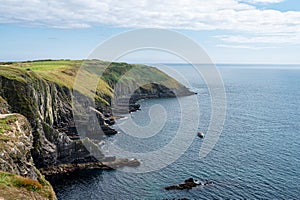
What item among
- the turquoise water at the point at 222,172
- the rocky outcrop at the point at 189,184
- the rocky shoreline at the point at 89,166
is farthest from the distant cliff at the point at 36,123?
the rocky outcrop at the point at 189,184

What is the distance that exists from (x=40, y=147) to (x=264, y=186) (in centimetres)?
5335

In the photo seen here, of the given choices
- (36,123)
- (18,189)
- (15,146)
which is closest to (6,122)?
(15,146)

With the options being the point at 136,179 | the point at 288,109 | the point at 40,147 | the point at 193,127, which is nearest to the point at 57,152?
the point at 40,147

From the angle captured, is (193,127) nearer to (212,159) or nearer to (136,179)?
(212,159)

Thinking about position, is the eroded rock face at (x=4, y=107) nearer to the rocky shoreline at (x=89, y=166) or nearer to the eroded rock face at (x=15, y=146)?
the eroded rock face at (x=15, y=146)

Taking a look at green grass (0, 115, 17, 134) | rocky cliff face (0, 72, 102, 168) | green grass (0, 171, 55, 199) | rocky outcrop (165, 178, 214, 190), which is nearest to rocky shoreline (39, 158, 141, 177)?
rocky cliff face (0, 72, 102, 168)

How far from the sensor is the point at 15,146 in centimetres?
4844

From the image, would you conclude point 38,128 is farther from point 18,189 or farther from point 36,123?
point 18,189

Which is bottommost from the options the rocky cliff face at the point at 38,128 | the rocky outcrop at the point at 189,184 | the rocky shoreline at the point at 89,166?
the rocky outcrop at the point at 189,184

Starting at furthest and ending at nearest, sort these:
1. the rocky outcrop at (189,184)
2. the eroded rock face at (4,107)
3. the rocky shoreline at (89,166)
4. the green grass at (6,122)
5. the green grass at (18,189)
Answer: the rocky shoreline at (89,166) < the rocky outcrop at (189,184) < the eroded rock face at (4,107) < the green grass at (6,122) < the green grass at (18,189)

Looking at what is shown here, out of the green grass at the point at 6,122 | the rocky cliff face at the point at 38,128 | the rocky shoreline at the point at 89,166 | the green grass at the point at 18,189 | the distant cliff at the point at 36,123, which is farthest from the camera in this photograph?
the rocky shoreline at the point at 89,166

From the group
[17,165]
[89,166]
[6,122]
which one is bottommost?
[89,166]

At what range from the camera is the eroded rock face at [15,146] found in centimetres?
4392

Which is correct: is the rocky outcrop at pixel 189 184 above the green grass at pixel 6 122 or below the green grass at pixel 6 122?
below
